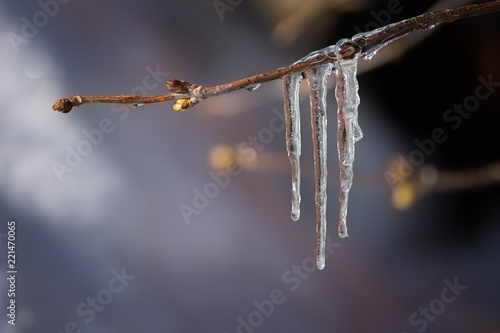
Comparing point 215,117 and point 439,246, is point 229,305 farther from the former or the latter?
point 439,246

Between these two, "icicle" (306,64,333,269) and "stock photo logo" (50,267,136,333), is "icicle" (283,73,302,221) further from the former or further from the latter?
"stock photo logo" (50,267,136,333)

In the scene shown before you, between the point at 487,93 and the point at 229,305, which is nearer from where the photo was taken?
the point at 487,93

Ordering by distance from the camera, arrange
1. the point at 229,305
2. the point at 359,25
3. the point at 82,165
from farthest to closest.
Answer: the point at 229,305 < the point at 82,165 < the point at 359,25

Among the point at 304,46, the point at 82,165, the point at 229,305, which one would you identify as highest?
the point at 304,46

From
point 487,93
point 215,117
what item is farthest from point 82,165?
point 487,93

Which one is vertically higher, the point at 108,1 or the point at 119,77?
the point at 108,1

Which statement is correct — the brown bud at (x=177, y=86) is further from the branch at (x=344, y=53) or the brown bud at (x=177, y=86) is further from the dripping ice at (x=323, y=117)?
the dripping ice at (x=323, y=117)
